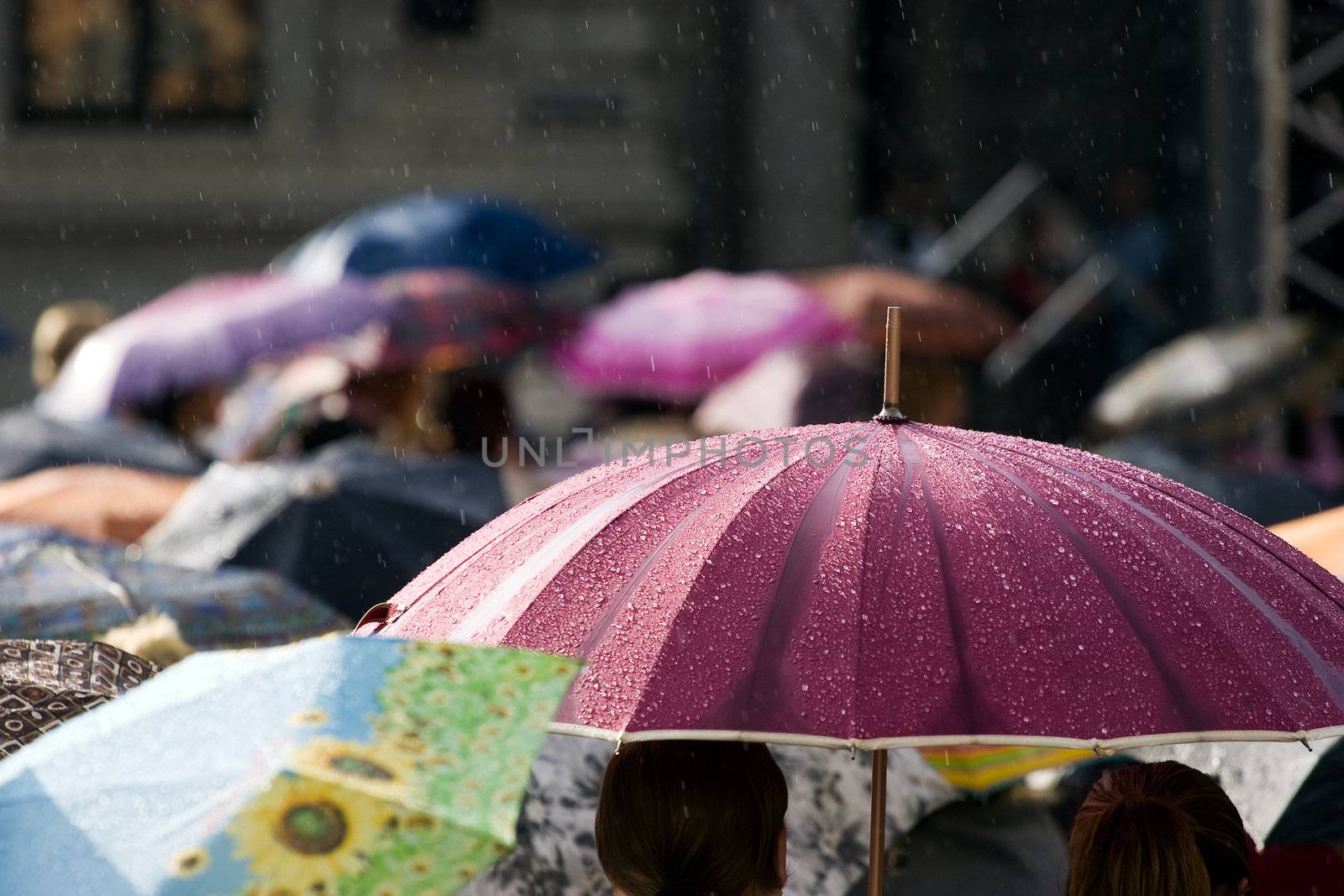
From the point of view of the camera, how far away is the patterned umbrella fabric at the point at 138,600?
168 inches

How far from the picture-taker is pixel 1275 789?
3803 mm

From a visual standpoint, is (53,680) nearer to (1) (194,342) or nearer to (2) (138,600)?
(2) (138,600)

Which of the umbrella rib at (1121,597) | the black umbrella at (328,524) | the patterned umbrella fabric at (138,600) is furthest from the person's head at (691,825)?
the black umbrella at (328,524)

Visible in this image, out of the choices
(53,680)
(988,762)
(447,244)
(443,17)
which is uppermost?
(443,17)

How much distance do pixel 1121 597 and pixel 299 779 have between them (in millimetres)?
1323

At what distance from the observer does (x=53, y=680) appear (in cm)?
311

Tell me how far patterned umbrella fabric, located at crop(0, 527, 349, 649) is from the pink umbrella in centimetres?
143

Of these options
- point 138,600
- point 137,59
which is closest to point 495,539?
point 138,600

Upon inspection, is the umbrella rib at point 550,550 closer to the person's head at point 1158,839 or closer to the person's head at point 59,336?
the person's head at point 1158,839

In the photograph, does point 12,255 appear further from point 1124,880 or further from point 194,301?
point 1124,880

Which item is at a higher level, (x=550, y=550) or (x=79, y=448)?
(x=550, y=550)

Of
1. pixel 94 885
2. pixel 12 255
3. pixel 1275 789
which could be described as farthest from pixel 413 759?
pixel 12 255

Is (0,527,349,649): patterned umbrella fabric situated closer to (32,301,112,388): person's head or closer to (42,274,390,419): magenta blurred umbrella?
(42,274,390,419): magenta blurred umbrella

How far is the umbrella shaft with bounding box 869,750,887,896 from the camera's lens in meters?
3.17
